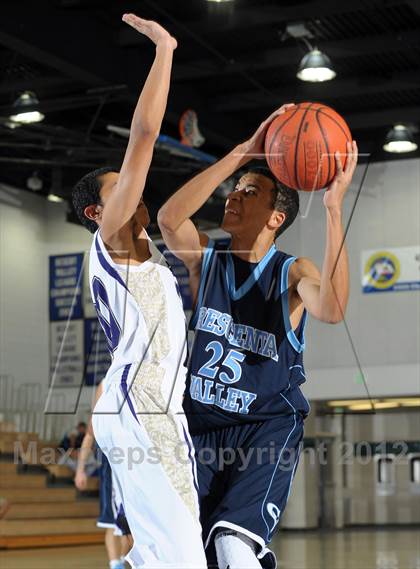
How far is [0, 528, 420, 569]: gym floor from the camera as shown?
391 inches

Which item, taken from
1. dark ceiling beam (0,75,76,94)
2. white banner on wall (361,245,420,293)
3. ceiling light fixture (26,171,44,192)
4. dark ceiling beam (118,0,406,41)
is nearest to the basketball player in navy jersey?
dark ceiling beam (118,0,406,41)

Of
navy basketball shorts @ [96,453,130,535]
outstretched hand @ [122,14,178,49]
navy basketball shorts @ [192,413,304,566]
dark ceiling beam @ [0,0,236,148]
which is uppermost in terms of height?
dark ceiling beam @ [0,0,236,148]

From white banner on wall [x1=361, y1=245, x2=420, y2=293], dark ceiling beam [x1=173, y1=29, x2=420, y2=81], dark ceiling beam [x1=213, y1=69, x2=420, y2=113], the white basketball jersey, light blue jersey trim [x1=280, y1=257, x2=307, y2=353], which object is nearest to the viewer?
the white basketball jersey

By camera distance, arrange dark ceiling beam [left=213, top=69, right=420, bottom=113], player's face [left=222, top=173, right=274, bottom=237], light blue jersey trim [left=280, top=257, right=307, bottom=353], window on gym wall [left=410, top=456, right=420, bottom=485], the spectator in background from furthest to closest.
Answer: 1. window on gym wall [left=410, top=456, right=420, bottom=485]
2. the spectator in background
3. dark ceiling beam [left=213, top=69, right=420, bottom=113]
4. player's face [left=222, top=173, right=274, bottom=237]
5. light blue jersey trim [left=280, top=257, right=307, bottom=353]

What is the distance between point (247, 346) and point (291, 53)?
916 centimetres

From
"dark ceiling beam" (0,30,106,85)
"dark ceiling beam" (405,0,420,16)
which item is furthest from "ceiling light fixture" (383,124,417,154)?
"dark ceiling beam" (0,30,106,85)

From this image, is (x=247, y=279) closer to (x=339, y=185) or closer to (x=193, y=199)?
(x=193, y=199)

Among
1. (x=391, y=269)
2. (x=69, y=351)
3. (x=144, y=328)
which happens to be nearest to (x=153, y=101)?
(x=144, y=328)

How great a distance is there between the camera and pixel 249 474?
3363 millimetres

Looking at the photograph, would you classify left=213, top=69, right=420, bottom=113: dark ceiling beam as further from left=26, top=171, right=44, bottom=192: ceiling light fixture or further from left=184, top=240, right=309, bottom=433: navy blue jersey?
left=184, top=240, right=309, bottom=433: navy blue jersey

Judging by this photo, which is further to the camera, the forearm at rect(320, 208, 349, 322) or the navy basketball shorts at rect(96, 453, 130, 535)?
the navy basketball shorts at rect(96, 453, 130, 535)

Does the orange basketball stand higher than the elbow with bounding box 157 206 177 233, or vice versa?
the orange basketball

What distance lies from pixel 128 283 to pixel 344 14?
8.80 meters

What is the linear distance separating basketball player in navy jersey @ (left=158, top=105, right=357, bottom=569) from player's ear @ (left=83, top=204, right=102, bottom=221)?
22 centimetres
